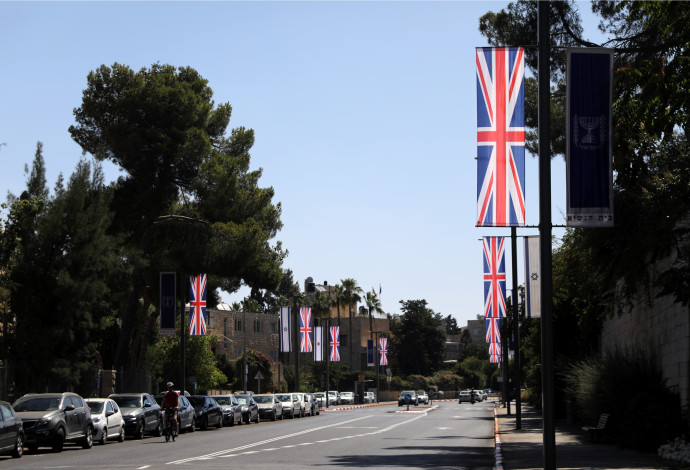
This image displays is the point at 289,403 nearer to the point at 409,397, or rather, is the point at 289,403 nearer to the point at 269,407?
the point at 269,407

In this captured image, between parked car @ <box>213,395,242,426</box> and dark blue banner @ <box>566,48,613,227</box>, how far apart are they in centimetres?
3456

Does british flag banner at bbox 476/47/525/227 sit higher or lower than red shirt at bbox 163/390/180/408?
higher

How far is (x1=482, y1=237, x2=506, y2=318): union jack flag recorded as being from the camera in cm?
3825

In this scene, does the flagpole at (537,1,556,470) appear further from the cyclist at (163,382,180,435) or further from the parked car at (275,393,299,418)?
the parked car at (275,393,299,418)

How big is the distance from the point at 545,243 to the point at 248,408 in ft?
129

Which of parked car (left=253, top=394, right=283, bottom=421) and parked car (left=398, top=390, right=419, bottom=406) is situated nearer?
parked car (left=253, top=394, right=283, bottom=421)

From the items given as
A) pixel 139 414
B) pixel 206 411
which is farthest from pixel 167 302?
pixel 139 414

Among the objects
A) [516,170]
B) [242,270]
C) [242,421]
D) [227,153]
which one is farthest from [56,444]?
[227,153]

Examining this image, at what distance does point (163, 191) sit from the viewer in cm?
4519

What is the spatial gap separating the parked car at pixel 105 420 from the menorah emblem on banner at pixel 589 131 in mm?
21551

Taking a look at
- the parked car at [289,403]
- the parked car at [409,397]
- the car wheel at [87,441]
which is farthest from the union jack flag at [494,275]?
the parked car at [409,397]

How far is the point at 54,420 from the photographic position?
→ 25750mm

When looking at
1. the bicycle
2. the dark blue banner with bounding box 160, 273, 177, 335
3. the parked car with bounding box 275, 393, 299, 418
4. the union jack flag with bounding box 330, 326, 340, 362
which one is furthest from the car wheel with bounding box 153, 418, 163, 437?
the union jack flag with bounding box 330, 326, 340, 362

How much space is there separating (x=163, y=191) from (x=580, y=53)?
3596 cm
